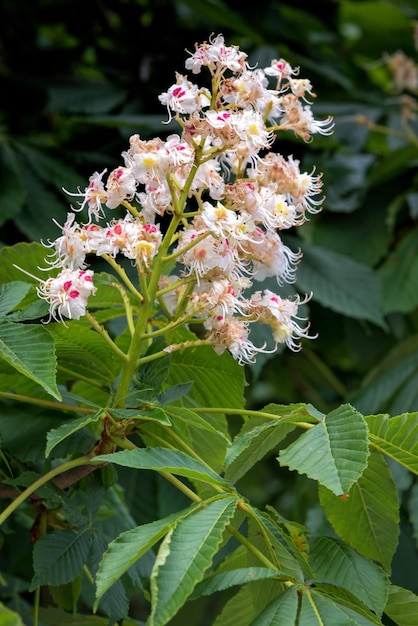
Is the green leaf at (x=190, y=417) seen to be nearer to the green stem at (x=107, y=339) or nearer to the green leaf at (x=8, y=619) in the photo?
the green stem at (x=107, y=339)

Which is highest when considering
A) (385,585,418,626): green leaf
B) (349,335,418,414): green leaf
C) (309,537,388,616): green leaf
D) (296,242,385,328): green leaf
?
(309,537,388,616): green leaf

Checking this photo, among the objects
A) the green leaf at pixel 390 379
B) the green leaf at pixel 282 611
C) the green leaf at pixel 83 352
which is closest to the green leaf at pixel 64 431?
the green leaf at pixel 83 352

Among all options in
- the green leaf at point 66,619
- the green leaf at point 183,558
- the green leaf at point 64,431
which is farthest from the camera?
the green leaf at point 66,619

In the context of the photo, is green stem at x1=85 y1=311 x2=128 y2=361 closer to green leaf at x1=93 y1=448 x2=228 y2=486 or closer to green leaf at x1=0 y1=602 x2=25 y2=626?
green leaf at x1=93 y1=448 x2=228 y2=486

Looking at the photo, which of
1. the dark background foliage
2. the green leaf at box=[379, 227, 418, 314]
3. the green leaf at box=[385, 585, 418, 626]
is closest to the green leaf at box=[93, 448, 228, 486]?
the green leaf at box=[385, 585, 418, 626]

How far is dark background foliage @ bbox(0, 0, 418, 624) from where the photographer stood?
1.73 meters

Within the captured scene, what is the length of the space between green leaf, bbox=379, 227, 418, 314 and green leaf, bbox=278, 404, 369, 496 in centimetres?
98

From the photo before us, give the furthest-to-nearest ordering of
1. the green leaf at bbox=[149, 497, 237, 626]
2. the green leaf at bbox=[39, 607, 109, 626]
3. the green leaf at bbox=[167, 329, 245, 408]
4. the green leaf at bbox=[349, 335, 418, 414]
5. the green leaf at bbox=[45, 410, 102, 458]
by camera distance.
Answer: the green leaf at bbox=[349, 335, 418, 414] < the green leaf at bbox=[39, 607, 109, 626] < the green leaf at bbox=[167, 329, 245, 408] < the green leaf at bbox=[45, 410, 102, 458] < the green leaf at bbox=[149, 497, 237, 626]

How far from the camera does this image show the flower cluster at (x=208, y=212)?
868 mm

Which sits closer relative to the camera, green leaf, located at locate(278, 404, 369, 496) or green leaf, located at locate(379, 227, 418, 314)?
green leaf, located at locate(278, 404, 369, 496)

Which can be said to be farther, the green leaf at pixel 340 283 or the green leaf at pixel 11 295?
the green leaf at pixel 340 283

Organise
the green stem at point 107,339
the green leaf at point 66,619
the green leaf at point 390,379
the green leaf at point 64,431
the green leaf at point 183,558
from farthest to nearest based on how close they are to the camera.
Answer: the green leaf at point 390,379 → the green leaf at point 66,619 → the green stem at point 107,339 → the green leaf at point 64,431 → the green leaf at point 183,558

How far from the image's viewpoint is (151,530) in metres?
0.73

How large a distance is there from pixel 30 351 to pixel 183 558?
274 millimetres
